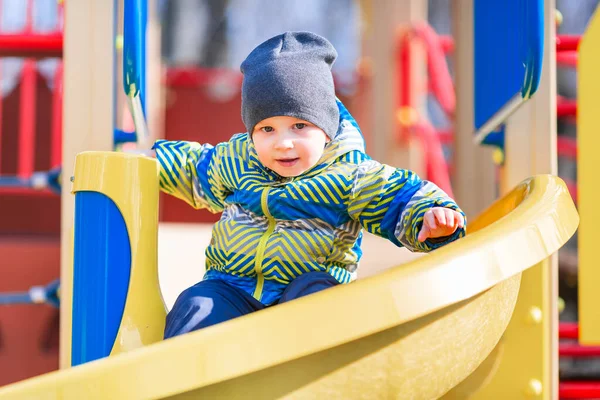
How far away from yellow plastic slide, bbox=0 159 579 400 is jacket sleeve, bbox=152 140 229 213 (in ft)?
1.69

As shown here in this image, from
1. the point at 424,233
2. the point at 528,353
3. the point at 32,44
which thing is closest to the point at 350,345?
the point at 424,233

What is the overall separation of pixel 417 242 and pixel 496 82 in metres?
0.61

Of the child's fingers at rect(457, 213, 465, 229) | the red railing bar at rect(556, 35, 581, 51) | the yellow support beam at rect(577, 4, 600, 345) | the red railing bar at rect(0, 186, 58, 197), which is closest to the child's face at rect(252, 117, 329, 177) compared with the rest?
the child's fingers at rect(457, 213, 465, 229)

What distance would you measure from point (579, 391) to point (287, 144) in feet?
3.58

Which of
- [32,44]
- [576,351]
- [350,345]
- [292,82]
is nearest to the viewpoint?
[350,345]

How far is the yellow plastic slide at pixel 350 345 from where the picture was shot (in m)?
0.84

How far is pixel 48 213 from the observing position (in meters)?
2.55

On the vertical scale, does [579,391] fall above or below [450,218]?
below

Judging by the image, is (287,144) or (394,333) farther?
(287,144)

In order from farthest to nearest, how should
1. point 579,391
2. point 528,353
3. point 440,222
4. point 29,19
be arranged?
point 29,19, point 579,391, point 528,353, point 440,222

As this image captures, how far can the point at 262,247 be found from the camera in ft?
4.05

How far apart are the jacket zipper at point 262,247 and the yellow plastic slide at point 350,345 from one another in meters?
0.34

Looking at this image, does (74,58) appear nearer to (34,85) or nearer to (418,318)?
(418,318)

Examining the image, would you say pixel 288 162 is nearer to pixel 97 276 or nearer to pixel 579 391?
pixel 97 276
